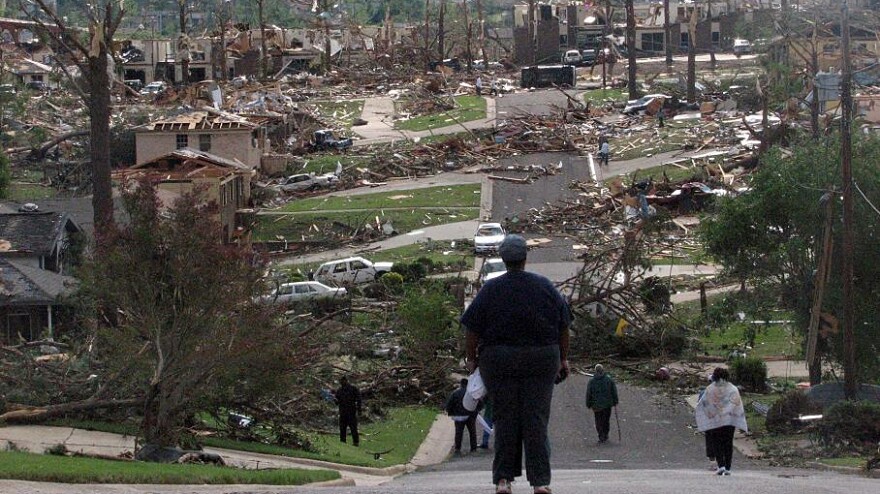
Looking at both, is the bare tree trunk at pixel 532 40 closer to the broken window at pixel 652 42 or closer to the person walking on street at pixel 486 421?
the broken window at pixel 652 42

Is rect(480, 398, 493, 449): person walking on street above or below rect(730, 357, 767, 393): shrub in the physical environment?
above

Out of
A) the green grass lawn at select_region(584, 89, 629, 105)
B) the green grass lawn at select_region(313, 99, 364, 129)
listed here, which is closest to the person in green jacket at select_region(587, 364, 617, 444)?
the green grass lawn at select_region(313, 99, 364, 129)

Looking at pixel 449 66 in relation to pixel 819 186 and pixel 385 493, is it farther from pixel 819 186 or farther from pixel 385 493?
pixel 385 493

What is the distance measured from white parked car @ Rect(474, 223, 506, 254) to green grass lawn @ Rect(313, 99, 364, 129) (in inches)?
1266

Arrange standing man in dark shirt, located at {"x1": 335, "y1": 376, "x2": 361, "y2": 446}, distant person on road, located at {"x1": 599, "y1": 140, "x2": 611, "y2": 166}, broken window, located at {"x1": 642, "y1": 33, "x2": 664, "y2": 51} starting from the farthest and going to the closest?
broken window, located at {"x1": 642, "y1": 33, "x2": 664, "y2": 51} → distant person on road, located at {"x1": 599, "y1": 140, "x2": 611, "y2": 166} → standing man in dark shirt, located at {"x1": 335, "y1": 376, "x2": 361, "y2": 446}

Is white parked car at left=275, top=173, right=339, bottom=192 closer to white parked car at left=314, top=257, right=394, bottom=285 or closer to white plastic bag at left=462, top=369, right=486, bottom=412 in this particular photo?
white parked car at left=314, top=257, right=394, bottom=285

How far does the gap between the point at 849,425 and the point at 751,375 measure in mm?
8605

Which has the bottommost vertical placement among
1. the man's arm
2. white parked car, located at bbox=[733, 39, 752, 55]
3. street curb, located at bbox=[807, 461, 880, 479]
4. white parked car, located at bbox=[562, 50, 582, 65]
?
street curb, located at bbox=[807, 461, 880, 479]

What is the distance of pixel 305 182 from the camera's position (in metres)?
65.4

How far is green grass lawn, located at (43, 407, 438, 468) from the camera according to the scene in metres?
19.6

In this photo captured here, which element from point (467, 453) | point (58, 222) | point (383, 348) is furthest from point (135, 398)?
point (58, 222)

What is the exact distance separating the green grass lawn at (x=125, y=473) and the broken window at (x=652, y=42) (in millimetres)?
103734

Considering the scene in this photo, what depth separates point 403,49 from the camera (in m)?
110

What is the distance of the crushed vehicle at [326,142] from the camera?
246ft
